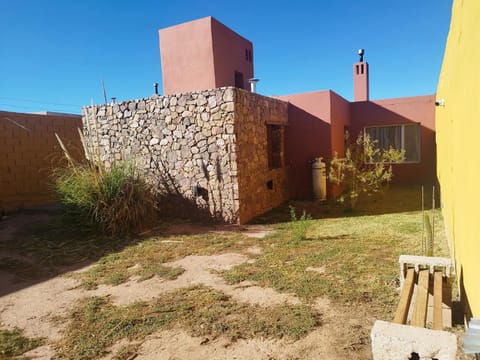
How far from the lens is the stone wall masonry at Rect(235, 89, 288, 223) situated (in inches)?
256

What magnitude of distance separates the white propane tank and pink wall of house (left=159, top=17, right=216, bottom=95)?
4.35m

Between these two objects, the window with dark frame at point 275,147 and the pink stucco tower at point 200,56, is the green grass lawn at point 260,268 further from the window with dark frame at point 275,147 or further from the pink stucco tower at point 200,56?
the pink stucco tower at point 200,56

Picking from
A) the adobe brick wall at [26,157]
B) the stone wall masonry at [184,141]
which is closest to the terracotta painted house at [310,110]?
the stone wall masonry at [184,141]

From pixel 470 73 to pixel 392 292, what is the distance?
85.6 inches

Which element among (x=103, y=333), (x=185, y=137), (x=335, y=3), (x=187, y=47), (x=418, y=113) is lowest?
(x=103, y=333)

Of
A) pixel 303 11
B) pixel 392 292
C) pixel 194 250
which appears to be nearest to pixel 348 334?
pixel 392 292

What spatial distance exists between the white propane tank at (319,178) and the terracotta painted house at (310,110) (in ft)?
0.98

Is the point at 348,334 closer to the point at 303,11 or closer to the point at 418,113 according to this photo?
the point at 418,113

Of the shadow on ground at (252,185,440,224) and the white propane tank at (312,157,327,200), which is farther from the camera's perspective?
the white propane tank at (312,157,327,200)

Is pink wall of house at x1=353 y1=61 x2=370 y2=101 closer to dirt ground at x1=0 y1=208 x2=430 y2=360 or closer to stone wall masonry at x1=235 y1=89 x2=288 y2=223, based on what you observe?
stone wall masonry at x1=235 y1=89 x2=288 y2=223

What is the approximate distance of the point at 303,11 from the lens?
10.2 m

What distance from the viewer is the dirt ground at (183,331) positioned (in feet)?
7.72

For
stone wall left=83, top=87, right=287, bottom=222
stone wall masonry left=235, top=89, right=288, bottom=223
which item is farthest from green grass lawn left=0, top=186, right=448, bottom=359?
stone wall left=83, top=87, right=287, bottom=222

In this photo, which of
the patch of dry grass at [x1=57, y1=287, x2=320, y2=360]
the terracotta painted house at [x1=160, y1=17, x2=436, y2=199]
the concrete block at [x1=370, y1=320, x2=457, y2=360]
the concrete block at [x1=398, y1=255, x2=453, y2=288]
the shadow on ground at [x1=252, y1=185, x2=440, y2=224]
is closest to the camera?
the concrete block at [x1=370, y1=320, x2=457, y2=360]
